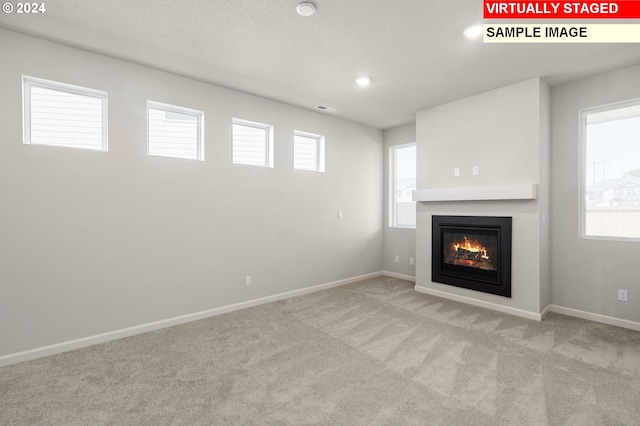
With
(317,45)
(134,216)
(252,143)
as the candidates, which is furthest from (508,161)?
(134,216)

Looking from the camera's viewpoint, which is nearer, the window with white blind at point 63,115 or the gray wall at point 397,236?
the window with white blind at point 63,115

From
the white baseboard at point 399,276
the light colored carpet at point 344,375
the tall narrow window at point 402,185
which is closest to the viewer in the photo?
the light colored carpet at point 344,375

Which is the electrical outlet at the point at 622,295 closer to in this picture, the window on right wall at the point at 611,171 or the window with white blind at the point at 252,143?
the window on right wall at the point at 611,171

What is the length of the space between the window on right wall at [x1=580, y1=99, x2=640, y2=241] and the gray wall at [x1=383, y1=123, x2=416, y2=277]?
7.79 ft

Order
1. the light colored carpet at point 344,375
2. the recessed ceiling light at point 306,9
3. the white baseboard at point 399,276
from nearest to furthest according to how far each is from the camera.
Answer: the light colored carpet at point 344,375
the recessed ceiling light at point 306,9
the white baseboard at point 399,276

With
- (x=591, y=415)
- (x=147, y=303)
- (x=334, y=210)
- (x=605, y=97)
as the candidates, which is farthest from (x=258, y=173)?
(x=605, y=97)

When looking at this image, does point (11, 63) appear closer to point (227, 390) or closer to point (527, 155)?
point (227, 390)

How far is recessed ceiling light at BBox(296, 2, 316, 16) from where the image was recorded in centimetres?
221

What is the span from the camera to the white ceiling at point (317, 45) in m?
2.29

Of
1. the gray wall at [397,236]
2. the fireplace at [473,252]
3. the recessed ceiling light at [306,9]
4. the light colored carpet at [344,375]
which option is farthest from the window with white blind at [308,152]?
the light colored carpet at [344,375]

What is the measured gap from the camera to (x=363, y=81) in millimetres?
3557

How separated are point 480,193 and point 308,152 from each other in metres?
2.57

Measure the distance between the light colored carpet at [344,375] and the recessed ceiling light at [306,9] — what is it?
282 centimetres

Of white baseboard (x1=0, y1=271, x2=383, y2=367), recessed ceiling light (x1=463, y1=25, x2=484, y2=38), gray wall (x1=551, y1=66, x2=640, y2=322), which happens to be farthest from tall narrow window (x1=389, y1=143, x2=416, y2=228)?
recessed ceiling light (x1=463, y1=25, x2=484, y2=38)
